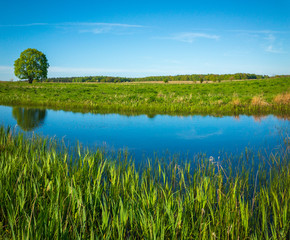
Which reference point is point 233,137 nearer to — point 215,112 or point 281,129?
point 281,129

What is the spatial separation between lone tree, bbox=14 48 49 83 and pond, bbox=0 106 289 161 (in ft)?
183

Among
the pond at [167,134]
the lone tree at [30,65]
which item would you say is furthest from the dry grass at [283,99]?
the lone tree at [30,65]

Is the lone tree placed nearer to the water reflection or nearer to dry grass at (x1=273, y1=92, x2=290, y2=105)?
the water reflection

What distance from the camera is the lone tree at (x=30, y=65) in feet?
201

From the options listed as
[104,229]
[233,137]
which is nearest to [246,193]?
[104,229]

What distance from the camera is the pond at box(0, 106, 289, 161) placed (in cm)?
861

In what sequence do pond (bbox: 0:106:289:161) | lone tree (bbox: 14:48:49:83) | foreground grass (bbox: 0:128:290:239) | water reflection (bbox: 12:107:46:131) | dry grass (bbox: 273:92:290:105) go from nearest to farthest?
foreground grass (bbox: 0:128:290:239) → pond (bbox: 0:106:289:161) → water reflection (bbox: 12:107:46:131) → dry grass (bbox: 273:92:290:105) → lone tree (bbox: 14:48:49:83)

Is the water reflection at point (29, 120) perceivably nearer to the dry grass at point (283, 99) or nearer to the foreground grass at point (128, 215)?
the foreground grass at point (128, 215)

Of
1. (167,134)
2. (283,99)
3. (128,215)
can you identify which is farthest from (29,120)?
(283,99)

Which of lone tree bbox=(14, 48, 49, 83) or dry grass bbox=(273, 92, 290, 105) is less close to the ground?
lone tree bbox=(14, 48, 49, 83)

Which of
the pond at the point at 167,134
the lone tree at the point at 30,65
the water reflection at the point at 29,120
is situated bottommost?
the pond at the point at 167,134

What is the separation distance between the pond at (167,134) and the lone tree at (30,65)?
55.8 metres

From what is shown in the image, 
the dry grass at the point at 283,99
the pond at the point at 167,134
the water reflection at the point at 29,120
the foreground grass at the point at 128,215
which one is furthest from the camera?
the dry grass at the point at 283,99


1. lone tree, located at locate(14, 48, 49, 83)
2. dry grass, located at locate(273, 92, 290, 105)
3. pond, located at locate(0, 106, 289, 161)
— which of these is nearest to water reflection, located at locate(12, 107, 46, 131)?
pond, located at locate(0, 106, 289, 161)
